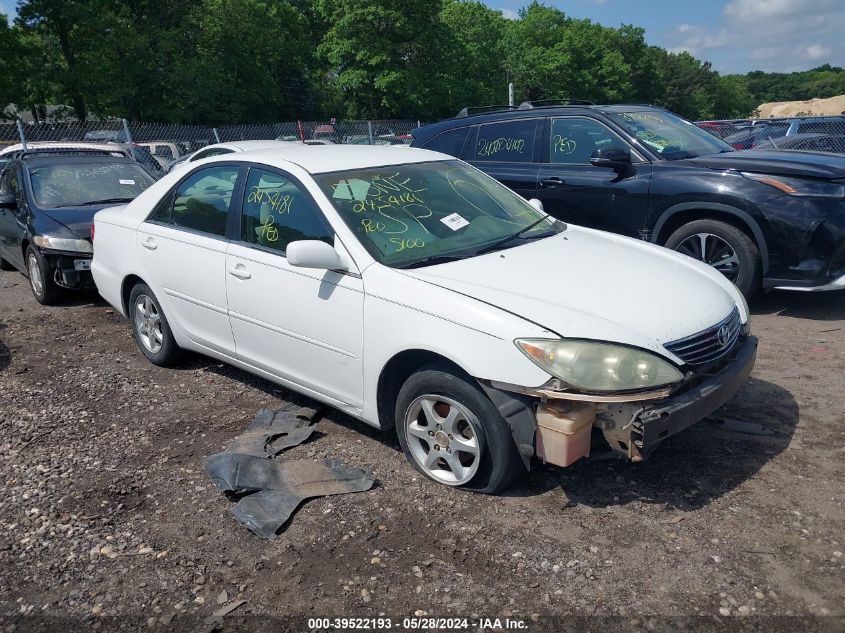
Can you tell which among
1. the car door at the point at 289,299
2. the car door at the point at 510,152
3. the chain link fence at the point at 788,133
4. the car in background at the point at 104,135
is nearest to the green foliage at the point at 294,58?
the car in background at the point at 104,135

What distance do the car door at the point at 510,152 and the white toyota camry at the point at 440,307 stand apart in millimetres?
2503

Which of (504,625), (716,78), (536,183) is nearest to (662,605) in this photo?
(504,625)

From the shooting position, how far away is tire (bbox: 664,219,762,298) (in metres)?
5.98

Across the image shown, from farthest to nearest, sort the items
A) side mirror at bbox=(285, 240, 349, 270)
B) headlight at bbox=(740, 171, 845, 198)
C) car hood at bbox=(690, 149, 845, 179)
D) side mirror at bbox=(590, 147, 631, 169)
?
side mirror at bbox=(590, 147, 631, 169) < car hood at bbox=(690, 149, 845, 179) < headlight at bbox=(740, 171, 845, 198) < side mirror at bbox=(285, 240, 349, 270)

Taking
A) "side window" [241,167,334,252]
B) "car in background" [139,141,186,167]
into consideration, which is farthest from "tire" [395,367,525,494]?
"car in background" [139,141,186,167]

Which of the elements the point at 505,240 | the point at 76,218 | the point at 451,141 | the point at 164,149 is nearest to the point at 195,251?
the point at 505,240

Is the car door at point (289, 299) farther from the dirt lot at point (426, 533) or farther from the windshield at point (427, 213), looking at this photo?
the dirt lot at point (426, 533)

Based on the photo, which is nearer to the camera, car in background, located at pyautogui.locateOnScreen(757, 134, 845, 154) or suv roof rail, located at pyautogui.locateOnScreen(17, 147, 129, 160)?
suv roof rail, located at pyautogui.locateOnScreen(17, 147, 129, 160)

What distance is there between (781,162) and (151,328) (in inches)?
214

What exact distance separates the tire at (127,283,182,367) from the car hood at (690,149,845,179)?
4.80 metres

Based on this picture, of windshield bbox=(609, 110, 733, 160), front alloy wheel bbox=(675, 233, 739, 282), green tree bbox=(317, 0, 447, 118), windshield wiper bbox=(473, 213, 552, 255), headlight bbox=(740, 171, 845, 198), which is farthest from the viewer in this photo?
green tree bbox=(317, 0, 447, 118)

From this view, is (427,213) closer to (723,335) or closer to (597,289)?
(597,289)

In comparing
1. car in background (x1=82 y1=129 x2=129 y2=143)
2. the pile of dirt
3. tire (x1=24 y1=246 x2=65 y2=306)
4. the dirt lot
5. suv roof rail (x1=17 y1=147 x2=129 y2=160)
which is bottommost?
the dirt lot

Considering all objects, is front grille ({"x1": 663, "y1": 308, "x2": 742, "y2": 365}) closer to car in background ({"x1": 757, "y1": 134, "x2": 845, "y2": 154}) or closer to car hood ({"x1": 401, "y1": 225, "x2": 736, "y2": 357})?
car hood ({"x1": 401, "y1": 225, "x2": 736, "y2": 357})
